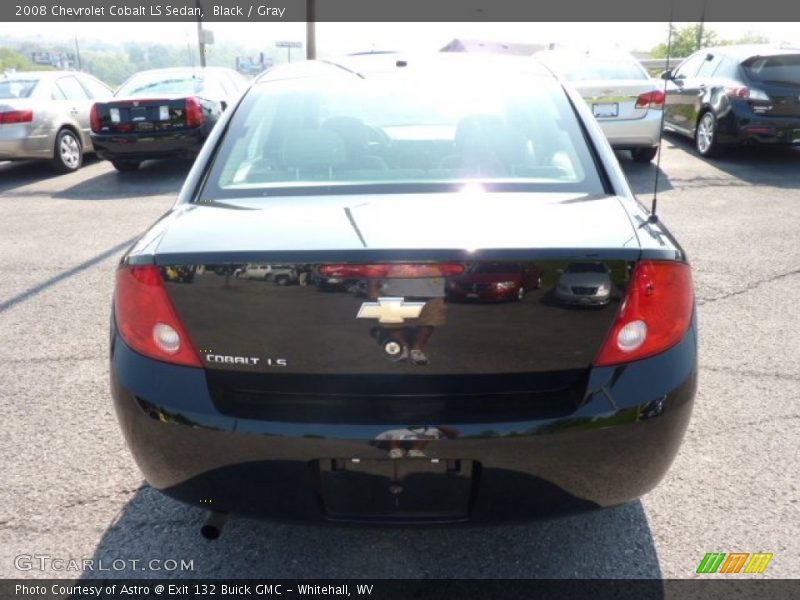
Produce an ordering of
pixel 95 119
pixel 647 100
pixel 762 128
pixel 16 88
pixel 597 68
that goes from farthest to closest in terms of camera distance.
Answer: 1. pixel 16 88
2. pixel 597 68
3. pixel 95 119
4. pixel 762 128
5. pixel 647 100

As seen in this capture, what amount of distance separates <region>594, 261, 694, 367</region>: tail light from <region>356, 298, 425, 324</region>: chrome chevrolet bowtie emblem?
1.63 ft

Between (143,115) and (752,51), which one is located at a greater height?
(752,51)

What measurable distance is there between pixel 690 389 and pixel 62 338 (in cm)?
354

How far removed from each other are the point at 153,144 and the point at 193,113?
0.67 m

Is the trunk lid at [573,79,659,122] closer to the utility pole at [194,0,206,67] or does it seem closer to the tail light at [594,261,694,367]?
the tail light at [594,261,694,367]

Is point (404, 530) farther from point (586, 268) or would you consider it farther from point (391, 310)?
point (586, 268)

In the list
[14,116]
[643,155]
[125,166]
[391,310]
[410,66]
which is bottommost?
[125,166]

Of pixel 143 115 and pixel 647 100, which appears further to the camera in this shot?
pixel 143 115

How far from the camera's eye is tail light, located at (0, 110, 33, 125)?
922 cm

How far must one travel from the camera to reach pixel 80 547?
2.29 metres

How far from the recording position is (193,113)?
28.9 ft

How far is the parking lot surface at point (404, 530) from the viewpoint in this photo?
222 cm

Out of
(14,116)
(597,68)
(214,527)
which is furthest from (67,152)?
(214,527)

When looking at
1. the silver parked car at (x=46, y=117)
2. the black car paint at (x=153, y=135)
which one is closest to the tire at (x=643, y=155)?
the black car paint at (x=153, y=135)
